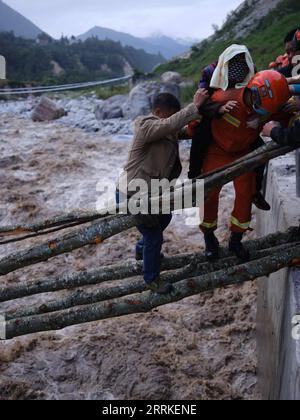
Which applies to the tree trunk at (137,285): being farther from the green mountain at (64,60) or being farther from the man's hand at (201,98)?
the green mountain at (64,60)

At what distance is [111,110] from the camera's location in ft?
54.6

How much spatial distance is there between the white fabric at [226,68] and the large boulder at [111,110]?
46.2 feet

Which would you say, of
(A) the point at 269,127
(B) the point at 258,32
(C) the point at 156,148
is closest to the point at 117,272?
(C) the point at 156,148

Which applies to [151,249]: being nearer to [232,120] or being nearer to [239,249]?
[239,249]

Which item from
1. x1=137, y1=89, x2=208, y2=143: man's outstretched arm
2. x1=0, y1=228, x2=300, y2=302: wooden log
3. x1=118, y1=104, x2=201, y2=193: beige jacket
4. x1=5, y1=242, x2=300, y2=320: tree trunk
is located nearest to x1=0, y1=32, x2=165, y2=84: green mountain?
x1=0, y1=228, x2=300, y2=302: wooden log

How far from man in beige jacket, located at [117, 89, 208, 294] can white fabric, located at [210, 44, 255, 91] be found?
0.11m

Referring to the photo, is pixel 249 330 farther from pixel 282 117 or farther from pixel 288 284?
pixel 282 117

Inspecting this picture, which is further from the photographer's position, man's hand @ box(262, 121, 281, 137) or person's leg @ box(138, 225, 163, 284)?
person's leg @ box(138, 225, 163, 284)

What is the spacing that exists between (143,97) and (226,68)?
13498mm

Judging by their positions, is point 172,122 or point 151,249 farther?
point 151,249

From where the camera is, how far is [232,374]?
4.32m

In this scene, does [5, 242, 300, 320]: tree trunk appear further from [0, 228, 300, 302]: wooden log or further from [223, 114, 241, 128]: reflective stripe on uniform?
[223, 114, 241, 128]: reflective stripe on uniform

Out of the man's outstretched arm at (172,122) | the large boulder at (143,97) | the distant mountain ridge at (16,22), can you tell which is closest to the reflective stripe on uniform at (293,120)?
the man's outstretched arm at (172,122)

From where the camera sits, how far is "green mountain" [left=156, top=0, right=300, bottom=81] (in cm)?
1634
